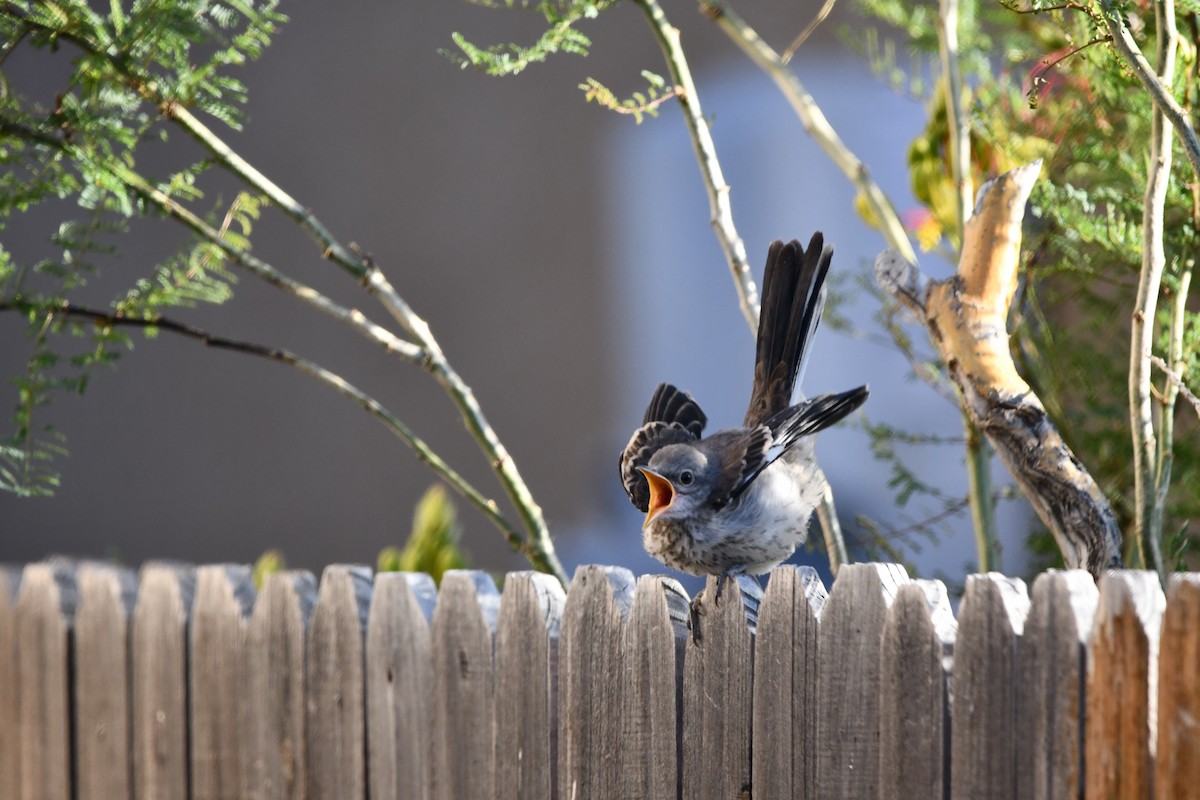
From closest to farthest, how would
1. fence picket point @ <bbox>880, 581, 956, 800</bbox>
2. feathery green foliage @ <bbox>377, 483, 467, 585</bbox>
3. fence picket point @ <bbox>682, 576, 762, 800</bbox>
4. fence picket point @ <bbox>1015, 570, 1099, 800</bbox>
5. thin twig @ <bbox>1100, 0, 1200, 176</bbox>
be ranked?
1. fence picket point @ <bbox>1015, 570, 1099, 800</bbox>
2. fence picket point @ <bbox>880, 581, 956, 800</bbox>
3. thin twig @ <bbox>1100, 0, 1200, 176</bbox>
4. fence picket point @ <bbox>682, 576, 762, 800</bbox>
5. feathery green foliage @ <bbox>377, 483, 467, 585</bbox>

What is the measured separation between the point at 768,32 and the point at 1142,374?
4.98 m

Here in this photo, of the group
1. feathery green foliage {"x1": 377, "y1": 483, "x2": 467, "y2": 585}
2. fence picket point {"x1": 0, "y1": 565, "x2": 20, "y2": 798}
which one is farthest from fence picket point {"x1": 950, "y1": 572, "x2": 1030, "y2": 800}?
feathery green foliage {"x1": 377, "y1": 483, "x2": 467, "y2": 585}

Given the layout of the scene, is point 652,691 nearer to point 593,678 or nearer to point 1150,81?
point 593,678

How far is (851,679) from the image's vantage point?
6.24 feet

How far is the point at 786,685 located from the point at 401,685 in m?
0.88

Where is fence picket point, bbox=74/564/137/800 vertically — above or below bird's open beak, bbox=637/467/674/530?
below

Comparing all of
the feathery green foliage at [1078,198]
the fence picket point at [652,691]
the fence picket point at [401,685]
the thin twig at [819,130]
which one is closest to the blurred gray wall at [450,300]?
the feathery green foliage at [1078,198]

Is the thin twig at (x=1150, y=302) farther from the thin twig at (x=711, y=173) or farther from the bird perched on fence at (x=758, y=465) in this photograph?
the thin twig at (x=711, y=173)

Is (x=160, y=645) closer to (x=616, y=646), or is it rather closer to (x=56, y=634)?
(x=56, y=634)

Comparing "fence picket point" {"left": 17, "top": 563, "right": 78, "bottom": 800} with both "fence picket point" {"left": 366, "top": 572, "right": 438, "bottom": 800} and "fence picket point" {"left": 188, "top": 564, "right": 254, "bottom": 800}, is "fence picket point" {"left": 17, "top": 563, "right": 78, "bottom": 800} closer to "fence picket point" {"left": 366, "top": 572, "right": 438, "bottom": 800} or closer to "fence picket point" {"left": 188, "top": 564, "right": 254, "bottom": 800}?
"fence picket point" {"left": 188, "top": 564, "right": 254, "bottom": 800}

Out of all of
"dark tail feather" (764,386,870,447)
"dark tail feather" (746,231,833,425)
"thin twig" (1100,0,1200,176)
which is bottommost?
"dark tail feather" (764,386,870,447)

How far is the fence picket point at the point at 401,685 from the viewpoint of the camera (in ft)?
7.93

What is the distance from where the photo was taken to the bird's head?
2.26m

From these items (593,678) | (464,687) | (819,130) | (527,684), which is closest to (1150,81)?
(819,130)
